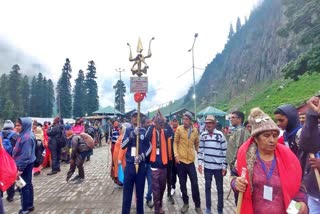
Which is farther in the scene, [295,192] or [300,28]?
[300,28]

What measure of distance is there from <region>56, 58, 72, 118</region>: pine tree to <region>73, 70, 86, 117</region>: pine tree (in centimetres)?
141

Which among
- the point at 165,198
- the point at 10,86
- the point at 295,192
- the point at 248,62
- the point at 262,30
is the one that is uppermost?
the point at 262,30

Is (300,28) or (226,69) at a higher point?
(226,69)

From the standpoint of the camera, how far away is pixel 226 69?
12694cm

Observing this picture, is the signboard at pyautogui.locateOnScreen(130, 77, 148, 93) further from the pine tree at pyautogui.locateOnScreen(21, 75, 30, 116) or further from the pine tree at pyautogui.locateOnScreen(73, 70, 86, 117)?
the pine tree at pyautogui.locateOnScreen(21, 75, 30, 116)

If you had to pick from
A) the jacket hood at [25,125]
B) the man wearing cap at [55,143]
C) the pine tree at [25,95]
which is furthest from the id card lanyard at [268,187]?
the pine tree at [25,95]

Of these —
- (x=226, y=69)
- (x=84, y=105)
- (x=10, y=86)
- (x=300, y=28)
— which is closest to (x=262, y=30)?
(x=226, y=69)

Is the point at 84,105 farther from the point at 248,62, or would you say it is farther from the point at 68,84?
the point at 248,62

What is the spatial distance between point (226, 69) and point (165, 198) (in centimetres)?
12386

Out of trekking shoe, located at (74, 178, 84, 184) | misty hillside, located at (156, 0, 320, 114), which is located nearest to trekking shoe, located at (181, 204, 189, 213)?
trekking shoe, located at (74, 178, 84, 184)

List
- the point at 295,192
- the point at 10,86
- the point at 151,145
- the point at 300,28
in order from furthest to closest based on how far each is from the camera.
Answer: the point at 10,86 < the point at 300,28 < the point at 151,145 < the point at 295,192

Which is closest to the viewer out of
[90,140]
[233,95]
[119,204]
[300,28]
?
[119,204]

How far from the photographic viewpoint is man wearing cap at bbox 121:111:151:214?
5.44m

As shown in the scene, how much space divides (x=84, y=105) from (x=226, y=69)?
76.0 meters
